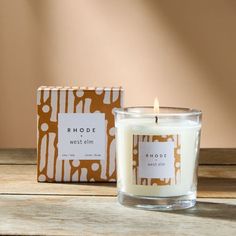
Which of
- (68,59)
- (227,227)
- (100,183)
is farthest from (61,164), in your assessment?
(68,59)

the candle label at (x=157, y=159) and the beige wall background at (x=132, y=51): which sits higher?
the beige wall background at (x=132, y=51)

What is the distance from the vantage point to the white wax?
2.59ft

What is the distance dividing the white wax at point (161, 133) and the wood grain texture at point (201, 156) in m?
0.37

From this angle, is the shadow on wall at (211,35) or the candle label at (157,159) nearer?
the candle label at (157,159)

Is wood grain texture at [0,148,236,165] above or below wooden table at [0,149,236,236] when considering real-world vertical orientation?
above

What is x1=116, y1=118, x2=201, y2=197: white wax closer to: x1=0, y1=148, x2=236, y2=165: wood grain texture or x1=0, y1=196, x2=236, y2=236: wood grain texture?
x1=0, y1=196, x2=236, y2=236: wood grain texture

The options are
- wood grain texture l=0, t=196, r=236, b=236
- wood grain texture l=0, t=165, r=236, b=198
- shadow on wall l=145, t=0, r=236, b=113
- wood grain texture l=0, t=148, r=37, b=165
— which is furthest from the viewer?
shadow on wall l=145, t=0, r=236, b=113

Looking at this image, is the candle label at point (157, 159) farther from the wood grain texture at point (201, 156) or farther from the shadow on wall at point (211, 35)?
the shadow on wall at point (211, 35)

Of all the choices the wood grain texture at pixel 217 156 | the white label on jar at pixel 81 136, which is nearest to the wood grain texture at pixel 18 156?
the white label on jar at pixel 81 136

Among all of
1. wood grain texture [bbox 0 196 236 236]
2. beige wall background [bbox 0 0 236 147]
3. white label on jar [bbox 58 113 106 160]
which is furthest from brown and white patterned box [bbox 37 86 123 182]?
beige wall background [bbox 0 0 236 147]

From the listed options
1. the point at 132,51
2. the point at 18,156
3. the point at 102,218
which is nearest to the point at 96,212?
the point at 102,218

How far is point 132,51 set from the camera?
2.09 m

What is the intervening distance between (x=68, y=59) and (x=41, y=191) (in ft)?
4.11

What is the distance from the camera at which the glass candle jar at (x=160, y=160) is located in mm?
791
